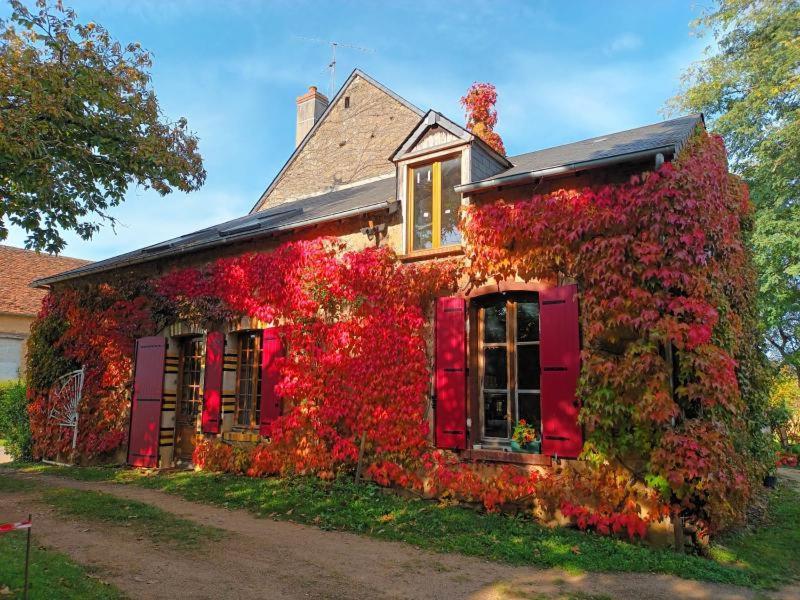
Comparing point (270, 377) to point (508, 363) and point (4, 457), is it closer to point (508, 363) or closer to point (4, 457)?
point (508, 363)

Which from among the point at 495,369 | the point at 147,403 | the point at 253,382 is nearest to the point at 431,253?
the point at 495,369

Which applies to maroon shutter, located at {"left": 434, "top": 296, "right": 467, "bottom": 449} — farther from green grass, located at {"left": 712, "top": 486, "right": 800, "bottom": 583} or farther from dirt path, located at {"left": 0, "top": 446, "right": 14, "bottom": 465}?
dirt path, located at {"left": 0, "top": 446, "right": 14, "bottom": 465}

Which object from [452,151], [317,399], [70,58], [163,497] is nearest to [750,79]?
[452,151]

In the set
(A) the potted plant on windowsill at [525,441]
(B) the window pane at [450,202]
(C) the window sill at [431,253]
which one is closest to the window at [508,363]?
(A) the potted plant on windowsill at [525,441]

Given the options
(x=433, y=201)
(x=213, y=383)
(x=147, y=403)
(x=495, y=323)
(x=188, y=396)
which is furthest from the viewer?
(x=188, y=396)

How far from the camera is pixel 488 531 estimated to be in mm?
5820

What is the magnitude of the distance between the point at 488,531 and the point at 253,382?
5.08m

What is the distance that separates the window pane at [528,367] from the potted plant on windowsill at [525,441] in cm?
50

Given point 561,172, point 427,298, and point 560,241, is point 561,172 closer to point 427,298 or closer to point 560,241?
point 560,241

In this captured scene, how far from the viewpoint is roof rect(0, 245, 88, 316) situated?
1823cm

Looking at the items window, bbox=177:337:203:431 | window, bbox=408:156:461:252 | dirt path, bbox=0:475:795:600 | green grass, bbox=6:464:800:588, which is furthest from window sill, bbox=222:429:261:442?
window, bbox=408:156:461:252

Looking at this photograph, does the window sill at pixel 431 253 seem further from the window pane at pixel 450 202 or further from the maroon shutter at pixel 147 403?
the maroon shutter at pixel 147 403

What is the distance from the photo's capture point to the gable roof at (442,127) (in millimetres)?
7602

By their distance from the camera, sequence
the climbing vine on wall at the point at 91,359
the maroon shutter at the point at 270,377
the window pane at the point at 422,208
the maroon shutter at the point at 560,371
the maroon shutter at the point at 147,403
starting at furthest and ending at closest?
the climbing vine on wall at the point at 91,359 → the maroon shutter at the point at 147,403 → the maroon shutter at the point at 270,377 → the window pane at the point at 422,208 → the maroon shutter at the point at 560,371
